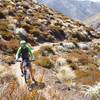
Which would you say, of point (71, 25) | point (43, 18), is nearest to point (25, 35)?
point (43, 18)

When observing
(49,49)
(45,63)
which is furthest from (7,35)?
(45,63)

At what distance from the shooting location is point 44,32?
4756 centimetres

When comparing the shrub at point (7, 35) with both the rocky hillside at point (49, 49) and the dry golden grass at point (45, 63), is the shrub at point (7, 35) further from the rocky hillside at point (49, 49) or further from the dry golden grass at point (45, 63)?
the dry golden grass at point (45, 63)

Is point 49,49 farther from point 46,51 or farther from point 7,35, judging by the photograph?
point 7,35

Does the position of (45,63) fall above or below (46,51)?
above

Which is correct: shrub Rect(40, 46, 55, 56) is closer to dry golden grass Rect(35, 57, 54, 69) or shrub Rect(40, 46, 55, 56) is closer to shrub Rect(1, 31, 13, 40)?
shrub Rect(1, 31, 13, 40)

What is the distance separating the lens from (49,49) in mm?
37031

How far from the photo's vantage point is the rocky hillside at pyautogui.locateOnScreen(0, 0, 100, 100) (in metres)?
21.6

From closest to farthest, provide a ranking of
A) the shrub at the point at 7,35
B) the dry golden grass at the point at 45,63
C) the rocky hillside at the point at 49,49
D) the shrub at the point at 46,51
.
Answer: the rocky hillside at the point at 49,49 < the dry golden grass at the point at 45,63 < the shrub at the point at 46,51 < the shrub at the point at 7,35

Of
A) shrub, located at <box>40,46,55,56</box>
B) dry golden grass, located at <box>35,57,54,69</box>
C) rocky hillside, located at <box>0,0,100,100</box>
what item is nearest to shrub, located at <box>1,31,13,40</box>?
rocky hillside, located at <box>0,0,100,100</box>

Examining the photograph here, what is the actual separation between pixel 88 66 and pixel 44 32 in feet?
56.7

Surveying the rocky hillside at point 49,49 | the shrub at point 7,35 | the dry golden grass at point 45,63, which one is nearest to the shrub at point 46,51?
the rocky hillside at point 49,49

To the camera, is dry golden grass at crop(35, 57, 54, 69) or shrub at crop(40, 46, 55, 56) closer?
dry golden grass at crop(35, 57, 54, 69)

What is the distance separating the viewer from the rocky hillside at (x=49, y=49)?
21.6 meters
